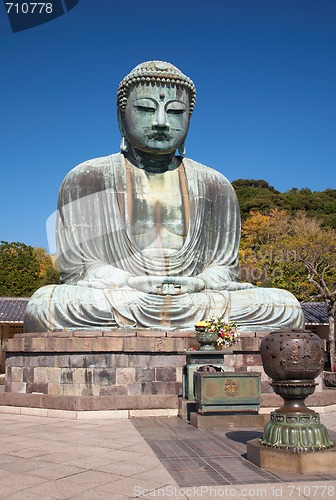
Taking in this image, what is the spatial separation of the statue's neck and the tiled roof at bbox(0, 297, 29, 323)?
956cm

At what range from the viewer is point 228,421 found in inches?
262

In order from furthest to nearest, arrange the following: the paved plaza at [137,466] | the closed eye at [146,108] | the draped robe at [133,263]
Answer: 1. the closed eye at [146,108]
2. the draped robe at [133,263]
3. the paved plaza at [137,466]

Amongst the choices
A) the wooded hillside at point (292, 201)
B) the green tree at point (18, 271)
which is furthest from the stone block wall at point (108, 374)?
the wooded hillside at point (292, 201)

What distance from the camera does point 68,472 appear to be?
4336 millimetres

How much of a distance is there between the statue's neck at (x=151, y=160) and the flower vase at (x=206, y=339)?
4368mm

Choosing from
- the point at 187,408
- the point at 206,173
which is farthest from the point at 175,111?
the point at 187,408

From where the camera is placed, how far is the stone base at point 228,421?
6.59m

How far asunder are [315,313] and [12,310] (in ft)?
38.9

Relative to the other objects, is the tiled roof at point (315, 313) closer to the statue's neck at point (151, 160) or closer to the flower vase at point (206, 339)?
the statue's neck at point (151, 160)

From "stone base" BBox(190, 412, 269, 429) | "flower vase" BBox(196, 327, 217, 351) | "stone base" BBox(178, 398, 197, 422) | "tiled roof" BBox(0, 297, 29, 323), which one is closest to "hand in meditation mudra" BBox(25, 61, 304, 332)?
"flower vase" BBox(196, 327, 217, 351)

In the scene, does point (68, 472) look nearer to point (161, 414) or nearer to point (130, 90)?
point (161, 414)

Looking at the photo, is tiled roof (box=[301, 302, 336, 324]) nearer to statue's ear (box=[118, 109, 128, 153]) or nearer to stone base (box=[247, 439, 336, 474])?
statue's ear (box=[118, 109, 128, 153])

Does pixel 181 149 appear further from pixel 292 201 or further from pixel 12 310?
pixel 292 201

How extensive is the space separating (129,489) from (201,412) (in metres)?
2.96
